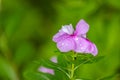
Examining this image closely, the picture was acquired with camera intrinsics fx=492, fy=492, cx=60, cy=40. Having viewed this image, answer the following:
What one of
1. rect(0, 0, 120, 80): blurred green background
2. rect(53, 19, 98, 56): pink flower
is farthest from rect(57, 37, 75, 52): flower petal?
rect(0, 0, 120, 80): blurred green background

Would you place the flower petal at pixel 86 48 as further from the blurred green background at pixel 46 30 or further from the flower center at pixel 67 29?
the blurred green background at pixel 46 30

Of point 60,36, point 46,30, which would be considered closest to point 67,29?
point 60,36

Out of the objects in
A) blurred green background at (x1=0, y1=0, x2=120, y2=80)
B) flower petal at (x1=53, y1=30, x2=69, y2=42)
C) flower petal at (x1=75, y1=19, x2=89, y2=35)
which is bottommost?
flower petal at (x1=53, y1=30, x2=69, y2=42)

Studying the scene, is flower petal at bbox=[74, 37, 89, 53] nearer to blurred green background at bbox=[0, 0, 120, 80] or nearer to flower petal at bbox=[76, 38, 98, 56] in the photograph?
flower petal at bbox=[76, 38, 98, 56]

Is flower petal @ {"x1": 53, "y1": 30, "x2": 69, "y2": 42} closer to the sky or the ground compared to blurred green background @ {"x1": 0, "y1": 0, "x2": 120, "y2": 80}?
closer to the ground

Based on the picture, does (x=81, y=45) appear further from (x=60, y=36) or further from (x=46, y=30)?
(x=46, y=30)

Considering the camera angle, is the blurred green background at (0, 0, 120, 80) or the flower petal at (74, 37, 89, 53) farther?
the blurred green background at (0, 0, 120, 80)

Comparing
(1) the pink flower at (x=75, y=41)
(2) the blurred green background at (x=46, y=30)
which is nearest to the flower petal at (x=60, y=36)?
(1) the pink flower at (x=75, y=41)
